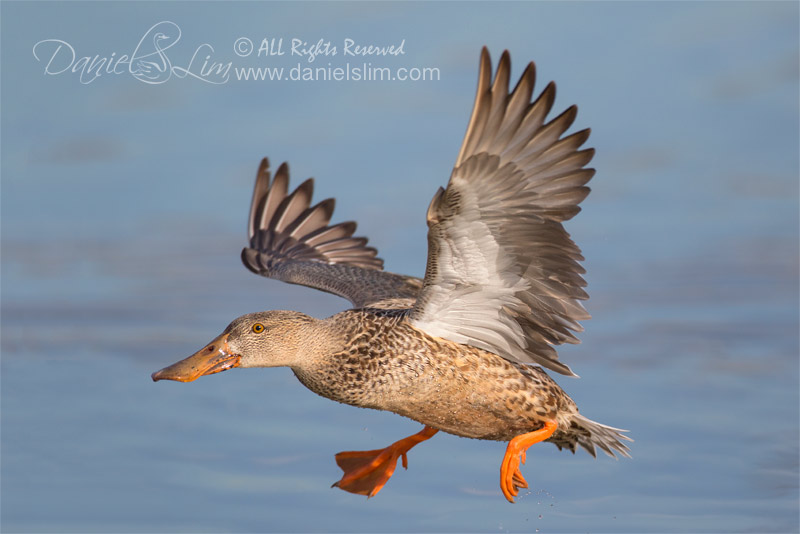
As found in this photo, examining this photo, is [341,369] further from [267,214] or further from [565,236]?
[267,214]

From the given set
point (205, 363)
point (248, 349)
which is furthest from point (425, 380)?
point (205, 363)

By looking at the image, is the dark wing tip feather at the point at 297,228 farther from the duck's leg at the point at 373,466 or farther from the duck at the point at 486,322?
the duck at the point at 486,322

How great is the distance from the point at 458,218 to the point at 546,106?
85 cm

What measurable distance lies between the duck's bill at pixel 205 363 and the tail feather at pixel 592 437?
2.45m

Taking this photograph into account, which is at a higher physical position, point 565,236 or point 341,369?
point 565,236

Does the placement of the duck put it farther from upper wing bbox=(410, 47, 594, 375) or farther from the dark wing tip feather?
the dark wing tip feather

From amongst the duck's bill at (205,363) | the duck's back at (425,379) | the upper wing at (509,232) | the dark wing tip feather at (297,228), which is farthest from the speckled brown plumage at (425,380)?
the dark wing tip feather at (297,228)

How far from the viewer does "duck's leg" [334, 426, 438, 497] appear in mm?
8641

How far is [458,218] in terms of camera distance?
22.4ft

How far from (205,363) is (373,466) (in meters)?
1.92

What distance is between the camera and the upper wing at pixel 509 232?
667 centimetres

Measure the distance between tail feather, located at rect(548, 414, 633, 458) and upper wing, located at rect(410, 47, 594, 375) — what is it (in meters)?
0.70

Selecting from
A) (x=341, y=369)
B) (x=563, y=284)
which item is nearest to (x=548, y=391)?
(x=563, y=284)

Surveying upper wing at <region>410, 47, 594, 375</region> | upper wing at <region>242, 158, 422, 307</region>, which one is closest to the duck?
upper wing at <region>410, 47, 594, 375</region>
